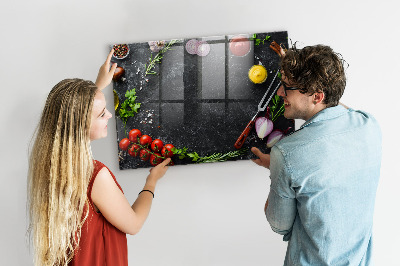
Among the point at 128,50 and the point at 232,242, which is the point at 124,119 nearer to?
the point at 128,50

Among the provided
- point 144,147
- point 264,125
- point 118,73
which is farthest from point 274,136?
point 118,73

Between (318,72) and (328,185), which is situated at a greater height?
(318,72)

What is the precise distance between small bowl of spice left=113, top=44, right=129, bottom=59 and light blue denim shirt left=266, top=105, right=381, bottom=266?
701 millimetres

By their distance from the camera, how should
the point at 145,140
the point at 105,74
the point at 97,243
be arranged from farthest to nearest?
the point at 145,140 < the point at 105,74 < the point at 97,243

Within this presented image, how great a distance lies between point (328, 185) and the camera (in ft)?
3.21

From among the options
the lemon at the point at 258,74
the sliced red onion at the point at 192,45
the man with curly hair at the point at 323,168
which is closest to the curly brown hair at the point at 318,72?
the man with curly hair at the point at 323,168

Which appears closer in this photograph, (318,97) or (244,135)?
(318,97)

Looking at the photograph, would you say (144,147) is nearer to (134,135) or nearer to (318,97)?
(134,135)

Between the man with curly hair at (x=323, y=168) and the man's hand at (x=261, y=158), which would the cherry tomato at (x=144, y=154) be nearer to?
the man's hand at (x=261, y=158)

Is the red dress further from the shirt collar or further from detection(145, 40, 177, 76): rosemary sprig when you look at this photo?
the shirt collar

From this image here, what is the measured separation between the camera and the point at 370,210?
1.06 meters

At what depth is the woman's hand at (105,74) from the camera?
51.8 inches

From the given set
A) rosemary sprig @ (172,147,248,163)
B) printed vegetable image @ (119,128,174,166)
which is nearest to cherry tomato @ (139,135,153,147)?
printed vegetable image @ (119,128,174,166)

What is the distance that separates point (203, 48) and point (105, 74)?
37 cm
